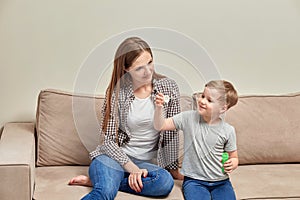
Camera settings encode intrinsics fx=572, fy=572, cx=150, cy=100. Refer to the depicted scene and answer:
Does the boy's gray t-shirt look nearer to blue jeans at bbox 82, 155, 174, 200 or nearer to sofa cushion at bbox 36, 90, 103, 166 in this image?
blue jeans at bbox 82, 155, 174, 200

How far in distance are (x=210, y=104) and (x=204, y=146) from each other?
182mm

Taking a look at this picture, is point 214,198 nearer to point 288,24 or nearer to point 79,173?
point 79,173

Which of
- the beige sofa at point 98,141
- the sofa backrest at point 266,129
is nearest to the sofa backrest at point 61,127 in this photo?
the beige sofa at point 98,141

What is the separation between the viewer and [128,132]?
2.42 meters

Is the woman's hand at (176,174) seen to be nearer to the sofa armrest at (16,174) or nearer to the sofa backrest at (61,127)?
the sofa backrest at (61,127)

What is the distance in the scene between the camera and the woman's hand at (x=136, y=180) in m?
2.31

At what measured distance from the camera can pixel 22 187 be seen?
2150 mm

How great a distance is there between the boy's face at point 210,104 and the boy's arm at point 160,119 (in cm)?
14

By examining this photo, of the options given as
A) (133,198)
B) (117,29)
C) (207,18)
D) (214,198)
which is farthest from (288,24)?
(133,198)

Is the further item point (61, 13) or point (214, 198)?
point (61, 13)

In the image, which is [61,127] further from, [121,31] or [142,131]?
[121,31]

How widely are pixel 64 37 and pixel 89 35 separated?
0.12m

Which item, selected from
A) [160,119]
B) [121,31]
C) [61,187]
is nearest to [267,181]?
[160,119]

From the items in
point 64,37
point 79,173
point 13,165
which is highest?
point 64,37
